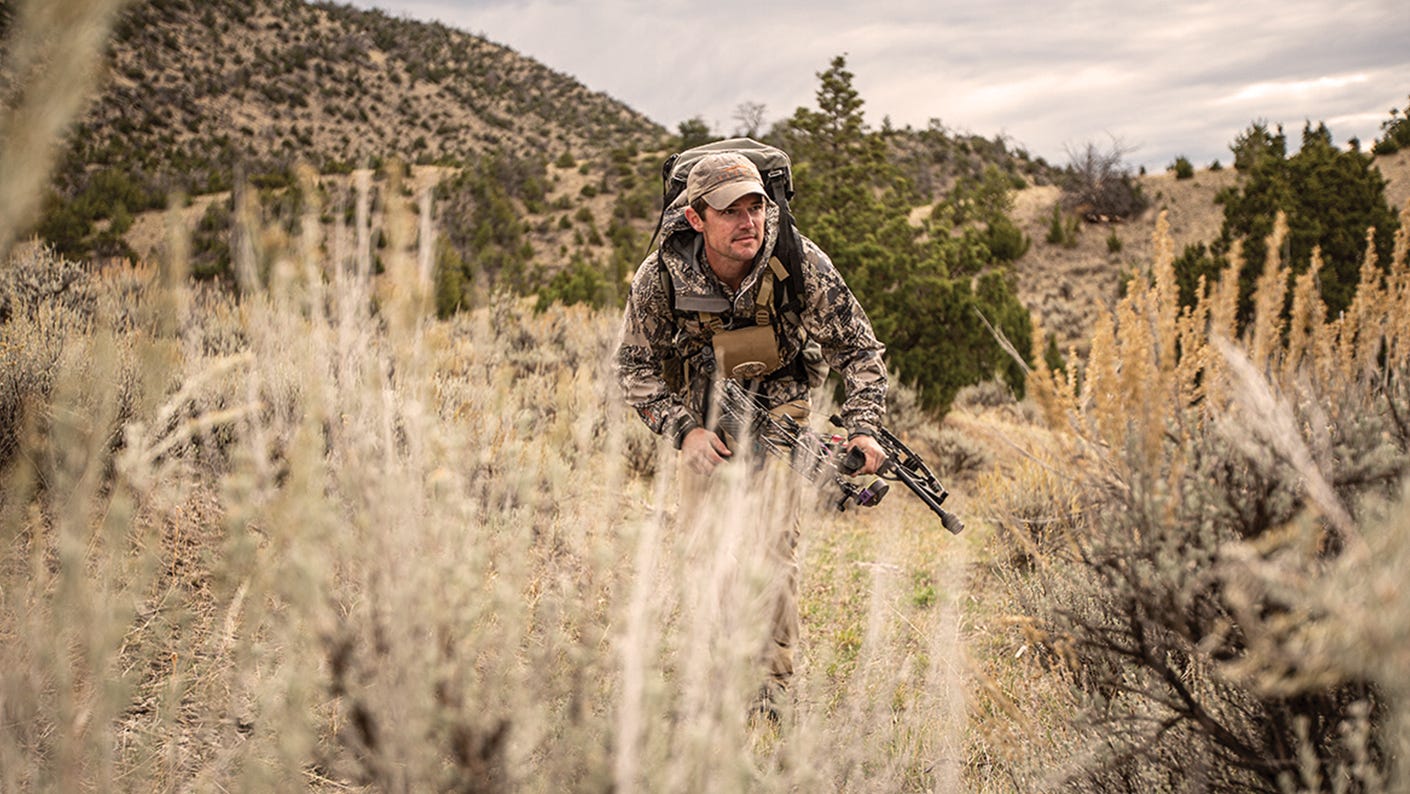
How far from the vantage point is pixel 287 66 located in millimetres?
33188

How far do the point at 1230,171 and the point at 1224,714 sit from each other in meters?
31.9

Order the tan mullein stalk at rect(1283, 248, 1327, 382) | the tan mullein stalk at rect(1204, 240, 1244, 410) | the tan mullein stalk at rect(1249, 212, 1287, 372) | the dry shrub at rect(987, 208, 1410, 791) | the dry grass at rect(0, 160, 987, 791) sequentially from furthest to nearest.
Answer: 1. the tan mullein stalk at rect(1283, 248, 1327, 382)
2. the tan mullein stalk at rect(1249, 212, 1287, 372)
3. the tan mullein stalk at rect(1204, 240, 1244, 410)
4. the dry shrub at rect(987, 208, 1410, 791)
5. the dry grass at rect(0, 160, 987, 791)

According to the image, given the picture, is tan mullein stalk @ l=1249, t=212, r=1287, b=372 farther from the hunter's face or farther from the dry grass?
the hunter's face

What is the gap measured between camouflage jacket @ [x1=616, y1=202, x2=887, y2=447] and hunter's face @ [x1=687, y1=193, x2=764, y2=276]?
0.06m

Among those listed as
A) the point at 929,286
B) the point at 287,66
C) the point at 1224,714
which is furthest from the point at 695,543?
the point at 287,66

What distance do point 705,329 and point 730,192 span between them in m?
0.54

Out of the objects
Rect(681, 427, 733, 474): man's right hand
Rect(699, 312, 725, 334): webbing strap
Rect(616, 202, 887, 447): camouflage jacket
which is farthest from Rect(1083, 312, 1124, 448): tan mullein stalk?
Rect(699, 312, 725, 334): webbing strap

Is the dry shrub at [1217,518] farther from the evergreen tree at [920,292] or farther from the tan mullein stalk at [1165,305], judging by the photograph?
the evergreen tree at [920,292]

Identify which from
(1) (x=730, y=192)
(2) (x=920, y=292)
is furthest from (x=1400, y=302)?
(2) (x=920, y=292)

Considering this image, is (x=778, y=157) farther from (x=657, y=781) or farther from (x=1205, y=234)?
(x=1205, y=234)

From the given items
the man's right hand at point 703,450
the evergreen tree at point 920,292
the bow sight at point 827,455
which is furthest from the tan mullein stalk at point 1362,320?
the evergreen tree at point 920,292

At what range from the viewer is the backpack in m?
2.73

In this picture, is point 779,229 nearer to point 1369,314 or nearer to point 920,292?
point 1369,314

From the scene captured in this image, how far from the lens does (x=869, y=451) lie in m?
2.51
